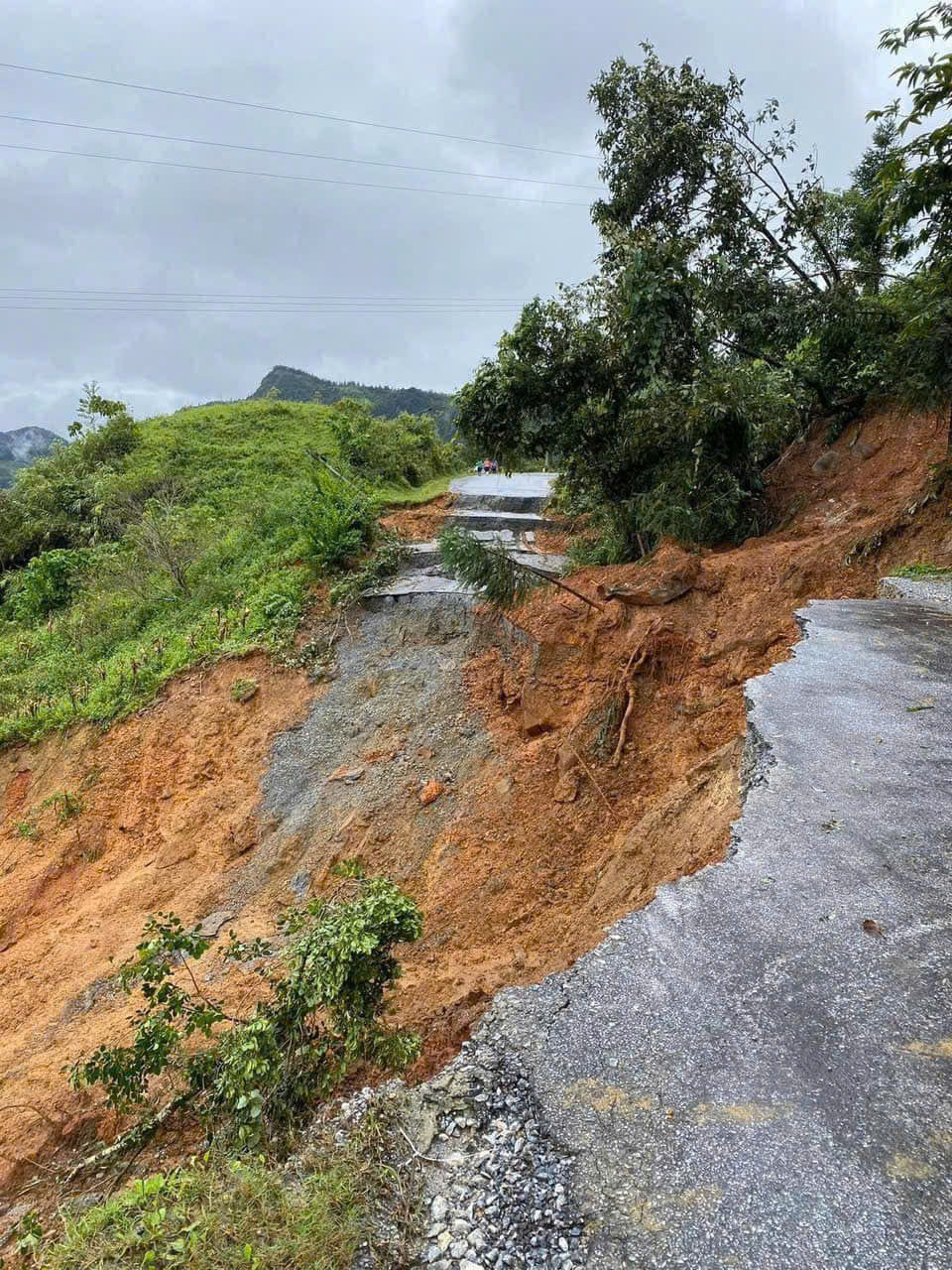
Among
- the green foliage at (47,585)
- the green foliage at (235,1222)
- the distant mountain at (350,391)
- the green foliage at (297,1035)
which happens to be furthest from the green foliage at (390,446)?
the distant mountain at (350,391)

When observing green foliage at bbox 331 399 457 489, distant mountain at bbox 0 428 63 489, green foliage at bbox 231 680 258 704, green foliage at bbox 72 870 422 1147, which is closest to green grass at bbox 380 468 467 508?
green foliage at bbox 331 399 457 489

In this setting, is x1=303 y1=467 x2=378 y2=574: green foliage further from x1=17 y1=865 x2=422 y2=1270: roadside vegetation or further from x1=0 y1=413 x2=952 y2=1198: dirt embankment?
x1=17 y1=865 x2=422 y2=1270: roadside vegetation

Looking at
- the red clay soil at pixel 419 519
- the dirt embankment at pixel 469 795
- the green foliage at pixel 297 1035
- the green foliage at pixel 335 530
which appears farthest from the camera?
the red clay soil at pixel 419 519

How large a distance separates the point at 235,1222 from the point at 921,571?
8036 millimetres

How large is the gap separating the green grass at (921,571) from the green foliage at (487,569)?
403 cm

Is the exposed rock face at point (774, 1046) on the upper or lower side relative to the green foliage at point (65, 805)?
upper

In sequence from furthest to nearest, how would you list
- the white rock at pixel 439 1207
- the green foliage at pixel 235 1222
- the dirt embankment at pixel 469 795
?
the dirt embankment at pixel 469 795 → the white rock at pixel 439 1207 → the green foliage at pixel 235 1222

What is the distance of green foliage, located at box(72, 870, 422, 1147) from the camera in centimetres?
247

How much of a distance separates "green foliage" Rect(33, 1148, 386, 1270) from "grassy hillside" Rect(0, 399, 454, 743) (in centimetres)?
769

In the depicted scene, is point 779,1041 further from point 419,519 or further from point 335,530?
point 419,519

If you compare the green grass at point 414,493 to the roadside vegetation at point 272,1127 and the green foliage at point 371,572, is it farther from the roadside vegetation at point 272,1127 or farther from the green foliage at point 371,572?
the roadside vegetation at point 272,1127

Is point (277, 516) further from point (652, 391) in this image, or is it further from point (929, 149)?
point (929, 149)

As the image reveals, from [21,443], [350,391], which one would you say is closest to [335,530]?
[350,391]

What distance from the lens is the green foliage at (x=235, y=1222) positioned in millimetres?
1696
